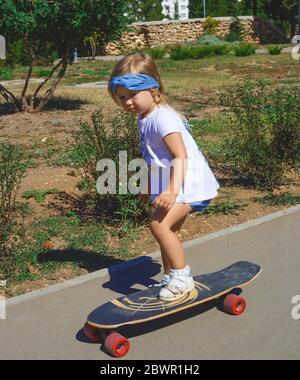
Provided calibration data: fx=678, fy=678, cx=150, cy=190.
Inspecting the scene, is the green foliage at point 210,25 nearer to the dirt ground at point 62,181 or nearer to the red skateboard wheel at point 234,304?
the dirt ground at point 62,181

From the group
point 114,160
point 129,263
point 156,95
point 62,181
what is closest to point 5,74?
point 62,181

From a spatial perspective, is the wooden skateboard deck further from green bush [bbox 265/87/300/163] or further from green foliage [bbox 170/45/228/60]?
green foliage [bbox 170/45/228/60]

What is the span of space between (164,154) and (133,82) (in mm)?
467

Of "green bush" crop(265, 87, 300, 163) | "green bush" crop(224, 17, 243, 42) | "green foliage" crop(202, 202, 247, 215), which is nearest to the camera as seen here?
"green foliage" crop(202, 202, 247, 215)

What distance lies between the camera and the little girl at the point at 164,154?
3.94 meters

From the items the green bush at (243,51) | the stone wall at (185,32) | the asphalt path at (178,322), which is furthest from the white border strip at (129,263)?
the stone wall at (185,32)

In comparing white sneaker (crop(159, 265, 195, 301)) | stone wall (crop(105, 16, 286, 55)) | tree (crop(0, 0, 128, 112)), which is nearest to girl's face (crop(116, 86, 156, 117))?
white sneaker (crop(159, 265, 195, 301))

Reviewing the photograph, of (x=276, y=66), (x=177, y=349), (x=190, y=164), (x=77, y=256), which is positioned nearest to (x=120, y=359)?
(x=177, y=349)

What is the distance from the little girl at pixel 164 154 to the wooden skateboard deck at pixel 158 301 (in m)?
0.07

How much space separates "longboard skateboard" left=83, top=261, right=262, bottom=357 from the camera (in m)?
3.74

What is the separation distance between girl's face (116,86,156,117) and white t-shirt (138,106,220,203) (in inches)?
1.7

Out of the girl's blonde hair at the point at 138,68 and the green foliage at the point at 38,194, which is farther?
the green foliage at the point at 38,194

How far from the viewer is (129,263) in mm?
5070

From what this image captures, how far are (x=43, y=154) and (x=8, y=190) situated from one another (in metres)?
3.20
